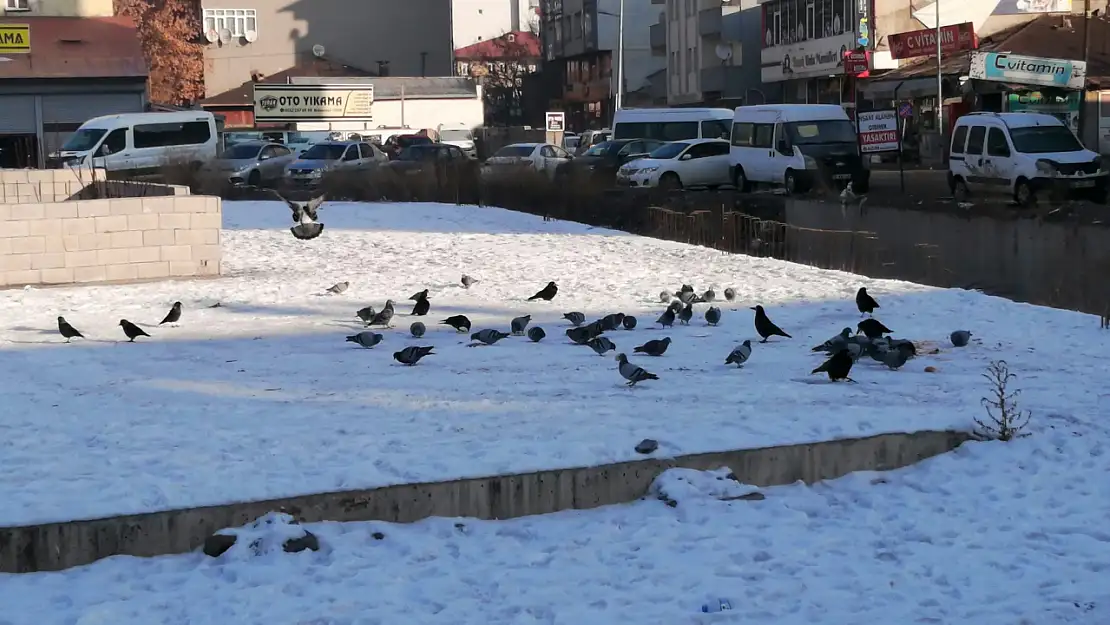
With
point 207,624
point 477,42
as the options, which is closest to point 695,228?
point 207,624

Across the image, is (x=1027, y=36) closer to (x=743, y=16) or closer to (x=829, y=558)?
(x=743, y=16)

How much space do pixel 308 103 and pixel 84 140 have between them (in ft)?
70.5

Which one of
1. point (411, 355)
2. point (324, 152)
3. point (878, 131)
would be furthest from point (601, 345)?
point (324, 152)

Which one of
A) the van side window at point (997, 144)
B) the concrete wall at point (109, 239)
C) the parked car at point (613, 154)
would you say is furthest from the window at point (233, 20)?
the concrete wall at point (109, 239)

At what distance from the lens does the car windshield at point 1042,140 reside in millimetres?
26594

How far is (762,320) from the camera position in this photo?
12.1m

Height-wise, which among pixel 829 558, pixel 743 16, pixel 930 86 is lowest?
pixel 829 558

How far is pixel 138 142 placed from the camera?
36.6 metres

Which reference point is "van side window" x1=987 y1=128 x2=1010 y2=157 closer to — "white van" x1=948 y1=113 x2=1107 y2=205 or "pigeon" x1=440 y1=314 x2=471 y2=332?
"white van" x1=948 y1=113 x2=1107 y2=205

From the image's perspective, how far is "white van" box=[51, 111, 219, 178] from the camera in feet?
117

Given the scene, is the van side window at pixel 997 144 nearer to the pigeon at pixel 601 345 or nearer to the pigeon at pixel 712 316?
the pigeon at pixel 712 316

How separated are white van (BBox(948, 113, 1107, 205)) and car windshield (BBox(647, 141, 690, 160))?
705 centimetres

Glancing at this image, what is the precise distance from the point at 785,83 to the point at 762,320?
52.0 m

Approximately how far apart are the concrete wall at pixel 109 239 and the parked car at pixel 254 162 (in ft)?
62.4
